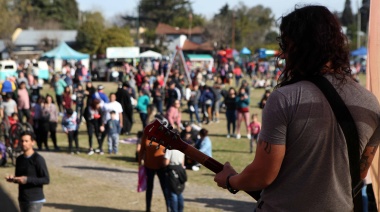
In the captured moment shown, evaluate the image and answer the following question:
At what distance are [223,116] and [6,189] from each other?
14.2m

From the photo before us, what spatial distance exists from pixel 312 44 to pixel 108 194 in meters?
9.53

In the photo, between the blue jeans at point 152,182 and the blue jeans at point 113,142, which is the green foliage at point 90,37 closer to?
the blue jeans at point 113,142

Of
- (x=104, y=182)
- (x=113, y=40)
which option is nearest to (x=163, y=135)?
(x=104, y=182)

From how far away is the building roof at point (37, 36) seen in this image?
73.2 meters

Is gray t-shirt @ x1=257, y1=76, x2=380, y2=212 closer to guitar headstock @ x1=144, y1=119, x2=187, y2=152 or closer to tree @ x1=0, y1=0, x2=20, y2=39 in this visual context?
guitar headstock @ x1=144, y1=119, x2=187, y2=152

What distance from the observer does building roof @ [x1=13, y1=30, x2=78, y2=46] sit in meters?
73.2

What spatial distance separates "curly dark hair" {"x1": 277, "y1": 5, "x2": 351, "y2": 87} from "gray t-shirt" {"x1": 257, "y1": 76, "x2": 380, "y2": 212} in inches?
2.7

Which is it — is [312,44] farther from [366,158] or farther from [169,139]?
[169,139]

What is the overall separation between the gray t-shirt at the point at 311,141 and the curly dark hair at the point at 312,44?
7 centimetres

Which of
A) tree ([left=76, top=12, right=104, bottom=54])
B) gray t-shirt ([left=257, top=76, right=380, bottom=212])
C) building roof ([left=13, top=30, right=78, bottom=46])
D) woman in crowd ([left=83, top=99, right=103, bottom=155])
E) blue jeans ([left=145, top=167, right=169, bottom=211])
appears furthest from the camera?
building roof ([left=13, top=30, right=78, bottom=46])

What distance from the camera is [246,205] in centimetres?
1054

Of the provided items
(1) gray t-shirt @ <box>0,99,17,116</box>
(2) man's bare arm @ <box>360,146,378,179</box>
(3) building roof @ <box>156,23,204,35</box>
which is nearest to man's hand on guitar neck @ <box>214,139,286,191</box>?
(2) man's bare arm @ <box>360,146,378,179</box>

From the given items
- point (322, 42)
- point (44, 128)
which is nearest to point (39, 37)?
point (44, 128)

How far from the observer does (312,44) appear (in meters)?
2.43
